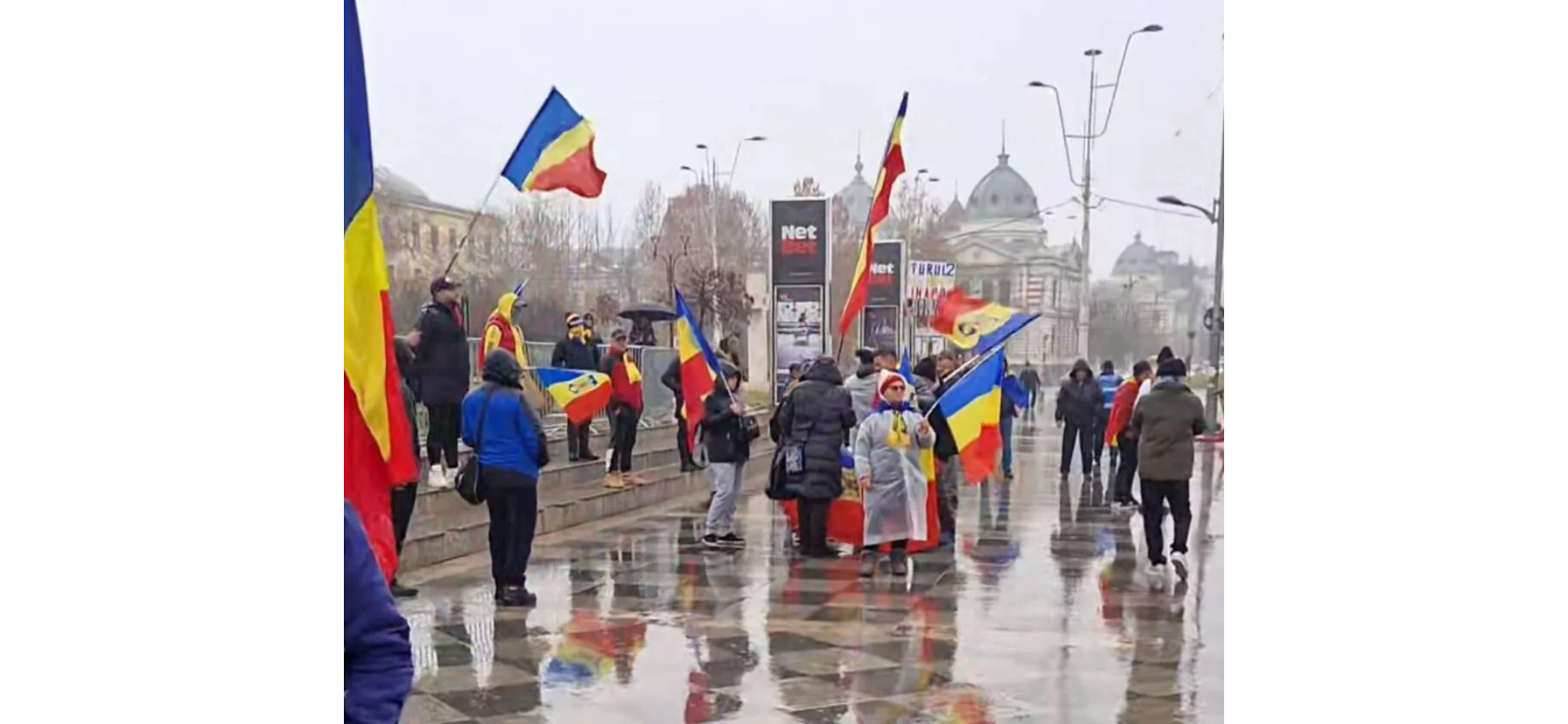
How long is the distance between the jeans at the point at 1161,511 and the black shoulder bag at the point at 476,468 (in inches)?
129

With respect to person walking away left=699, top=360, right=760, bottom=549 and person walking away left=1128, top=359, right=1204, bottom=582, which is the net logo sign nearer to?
person walking away left=699, top=360, right=760, bottom=549

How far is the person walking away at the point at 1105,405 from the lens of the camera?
12203 millimetres

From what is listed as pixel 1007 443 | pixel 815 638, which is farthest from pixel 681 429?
pixel 815 638

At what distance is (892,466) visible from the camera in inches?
267

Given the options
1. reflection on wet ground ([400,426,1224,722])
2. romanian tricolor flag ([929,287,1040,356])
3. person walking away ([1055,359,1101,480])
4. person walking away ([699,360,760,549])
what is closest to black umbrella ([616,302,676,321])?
romanian tricolor flag ([929,287,1040,356])

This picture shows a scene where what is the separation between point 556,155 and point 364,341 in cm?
384

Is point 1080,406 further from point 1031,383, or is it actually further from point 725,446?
point 1031,383

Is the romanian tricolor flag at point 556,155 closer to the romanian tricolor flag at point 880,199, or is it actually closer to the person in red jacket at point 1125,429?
the romanian tricolor flag at point 880,199

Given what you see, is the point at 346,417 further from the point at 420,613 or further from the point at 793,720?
the point at 420,613

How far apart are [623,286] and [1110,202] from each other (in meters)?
7.08

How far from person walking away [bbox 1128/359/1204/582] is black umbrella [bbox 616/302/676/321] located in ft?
24.3

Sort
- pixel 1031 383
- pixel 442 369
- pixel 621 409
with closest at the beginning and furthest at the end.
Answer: pixel 442 369
pixel 621 409
pixel 1031 383
